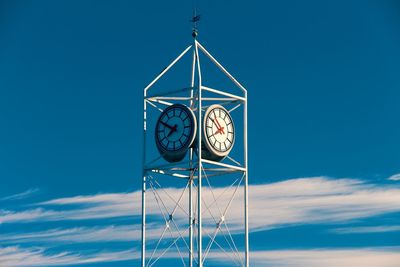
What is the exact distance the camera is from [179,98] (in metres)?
65.2

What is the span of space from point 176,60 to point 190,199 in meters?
9.56

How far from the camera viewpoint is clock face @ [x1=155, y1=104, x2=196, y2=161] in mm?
61688

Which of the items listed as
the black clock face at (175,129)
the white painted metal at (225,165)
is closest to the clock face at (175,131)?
the black clock face at (175,129)

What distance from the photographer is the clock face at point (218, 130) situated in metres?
61.9

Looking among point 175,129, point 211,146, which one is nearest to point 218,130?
point 211,146

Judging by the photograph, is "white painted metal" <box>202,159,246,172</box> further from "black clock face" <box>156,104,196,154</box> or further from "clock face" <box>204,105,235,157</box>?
"black clock face" <box>156,104,196,154</box>

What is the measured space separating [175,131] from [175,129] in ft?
0.44

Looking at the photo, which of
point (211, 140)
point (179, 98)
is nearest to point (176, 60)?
point (179, 98)

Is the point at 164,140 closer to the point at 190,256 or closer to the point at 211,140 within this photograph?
the point at 211,140

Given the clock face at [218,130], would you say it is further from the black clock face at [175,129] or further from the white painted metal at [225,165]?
the black clock face at [175,129]

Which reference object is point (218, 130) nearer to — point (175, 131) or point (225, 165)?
point (225, 165)

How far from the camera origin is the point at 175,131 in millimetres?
62531

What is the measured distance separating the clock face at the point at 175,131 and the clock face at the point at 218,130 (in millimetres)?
1097

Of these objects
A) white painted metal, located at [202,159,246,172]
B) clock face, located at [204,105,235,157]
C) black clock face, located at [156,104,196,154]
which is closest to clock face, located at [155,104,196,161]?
black clock face, located at [156,104,196,154]
